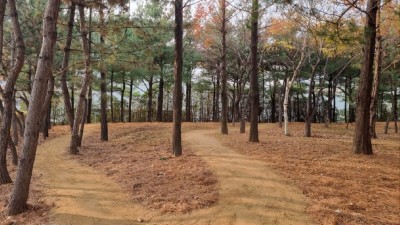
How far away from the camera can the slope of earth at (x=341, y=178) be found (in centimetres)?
588

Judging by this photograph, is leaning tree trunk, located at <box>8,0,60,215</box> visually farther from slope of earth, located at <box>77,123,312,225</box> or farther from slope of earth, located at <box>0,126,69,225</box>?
slope of earth, located at <box>77,123,312,225</box>

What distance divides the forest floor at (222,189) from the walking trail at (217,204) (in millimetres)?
17

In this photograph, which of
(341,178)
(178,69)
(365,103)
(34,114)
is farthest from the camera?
(365,103)

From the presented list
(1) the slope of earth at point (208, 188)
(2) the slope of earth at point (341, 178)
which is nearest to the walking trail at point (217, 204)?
(1) the slope of earth at point (208, 188)

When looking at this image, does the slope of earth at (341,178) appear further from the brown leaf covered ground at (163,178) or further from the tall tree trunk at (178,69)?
the tall tree trunk at (178,69)

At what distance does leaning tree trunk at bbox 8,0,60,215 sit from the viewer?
20.5 ft

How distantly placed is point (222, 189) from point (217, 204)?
2.43 feet

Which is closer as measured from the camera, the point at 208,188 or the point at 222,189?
the point at 222,189

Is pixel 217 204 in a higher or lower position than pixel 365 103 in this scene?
lower

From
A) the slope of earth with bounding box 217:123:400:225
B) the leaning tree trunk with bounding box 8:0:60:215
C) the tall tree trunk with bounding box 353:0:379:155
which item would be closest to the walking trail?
the slope of earth with bounding box 217:123:400:225

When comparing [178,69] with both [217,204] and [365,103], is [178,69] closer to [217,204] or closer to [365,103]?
[217,204]

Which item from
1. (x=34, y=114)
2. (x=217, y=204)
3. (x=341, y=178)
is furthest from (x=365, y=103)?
(x=34, y=114)

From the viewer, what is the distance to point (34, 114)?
6223 millimetres

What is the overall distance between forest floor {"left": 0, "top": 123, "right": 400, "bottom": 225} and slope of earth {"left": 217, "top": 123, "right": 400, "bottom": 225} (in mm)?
19
